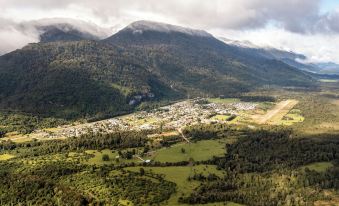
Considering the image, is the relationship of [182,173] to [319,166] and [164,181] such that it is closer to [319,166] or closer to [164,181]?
[164,181]

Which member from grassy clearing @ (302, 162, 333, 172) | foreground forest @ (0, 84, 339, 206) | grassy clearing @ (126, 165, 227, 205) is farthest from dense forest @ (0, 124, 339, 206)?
grassy clearing @ (126, 165, 227, 205)

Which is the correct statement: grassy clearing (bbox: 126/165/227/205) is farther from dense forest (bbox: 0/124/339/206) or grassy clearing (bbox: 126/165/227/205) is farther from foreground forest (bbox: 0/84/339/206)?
dense forest (bbox: 0/124/339/206)

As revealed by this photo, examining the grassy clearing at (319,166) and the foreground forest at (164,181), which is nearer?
the foreground forest at (164,181)

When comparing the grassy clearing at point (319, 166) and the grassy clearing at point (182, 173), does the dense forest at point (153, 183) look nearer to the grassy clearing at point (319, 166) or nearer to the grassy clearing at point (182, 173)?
the grassy clearing at point (319, 166)

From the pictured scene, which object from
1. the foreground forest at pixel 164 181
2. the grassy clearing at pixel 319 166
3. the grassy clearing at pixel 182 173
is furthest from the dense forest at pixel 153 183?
the grassy clearing at pixel 182 173

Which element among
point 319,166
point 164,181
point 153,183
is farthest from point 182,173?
point 319,166

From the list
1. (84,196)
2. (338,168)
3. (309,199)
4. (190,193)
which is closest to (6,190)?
(84,196)

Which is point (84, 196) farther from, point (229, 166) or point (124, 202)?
point (229, 166)
